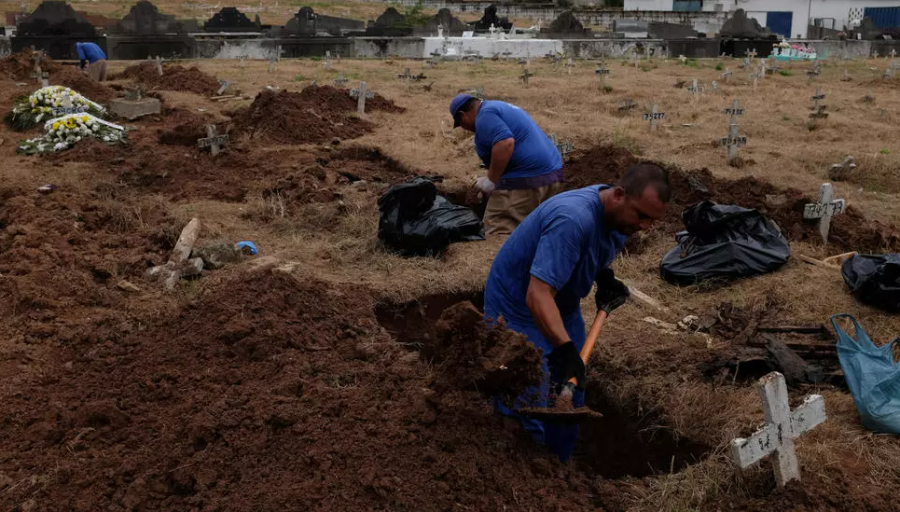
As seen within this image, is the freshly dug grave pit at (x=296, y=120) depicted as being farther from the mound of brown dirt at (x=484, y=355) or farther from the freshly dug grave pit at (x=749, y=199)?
the mound of brown dirt at (x=484, y=355)

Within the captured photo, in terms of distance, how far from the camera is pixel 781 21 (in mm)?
41812

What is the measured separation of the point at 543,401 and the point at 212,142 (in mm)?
7775

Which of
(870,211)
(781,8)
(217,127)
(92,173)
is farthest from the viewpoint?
(781,8)

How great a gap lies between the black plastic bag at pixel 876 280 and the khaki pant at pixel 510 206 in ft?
7.37

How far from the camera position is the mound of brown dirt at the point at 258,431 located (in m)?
3.07

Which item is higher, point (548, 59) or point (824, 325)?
point (548, 59)

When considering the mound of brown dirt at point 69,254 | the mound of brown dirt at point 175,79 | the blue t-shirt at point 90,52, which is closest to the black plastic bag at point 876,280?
the mound of brown dirt at point 69,254

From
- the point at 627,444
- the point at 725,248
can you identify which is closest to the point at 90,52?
the point at 725,248

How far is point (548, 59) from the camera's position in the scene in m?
24.4

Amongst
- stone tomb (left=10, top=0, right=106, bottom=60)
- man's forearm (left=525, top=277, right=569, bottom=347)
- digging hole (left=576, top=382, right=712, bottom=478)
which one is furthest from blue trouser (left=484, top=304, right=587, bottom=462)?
stone tomb (left=10, top=0, right=106, bottom=60)

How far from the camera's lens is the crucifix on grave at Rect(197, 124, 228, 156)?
9758 mm

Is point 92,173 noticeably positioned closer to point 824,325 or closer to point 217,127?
point 217,127

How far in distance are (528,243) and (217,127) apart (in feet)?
29.8

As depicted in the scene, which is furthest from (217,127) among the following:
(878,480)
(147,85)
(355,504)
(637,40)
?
(637,40)
